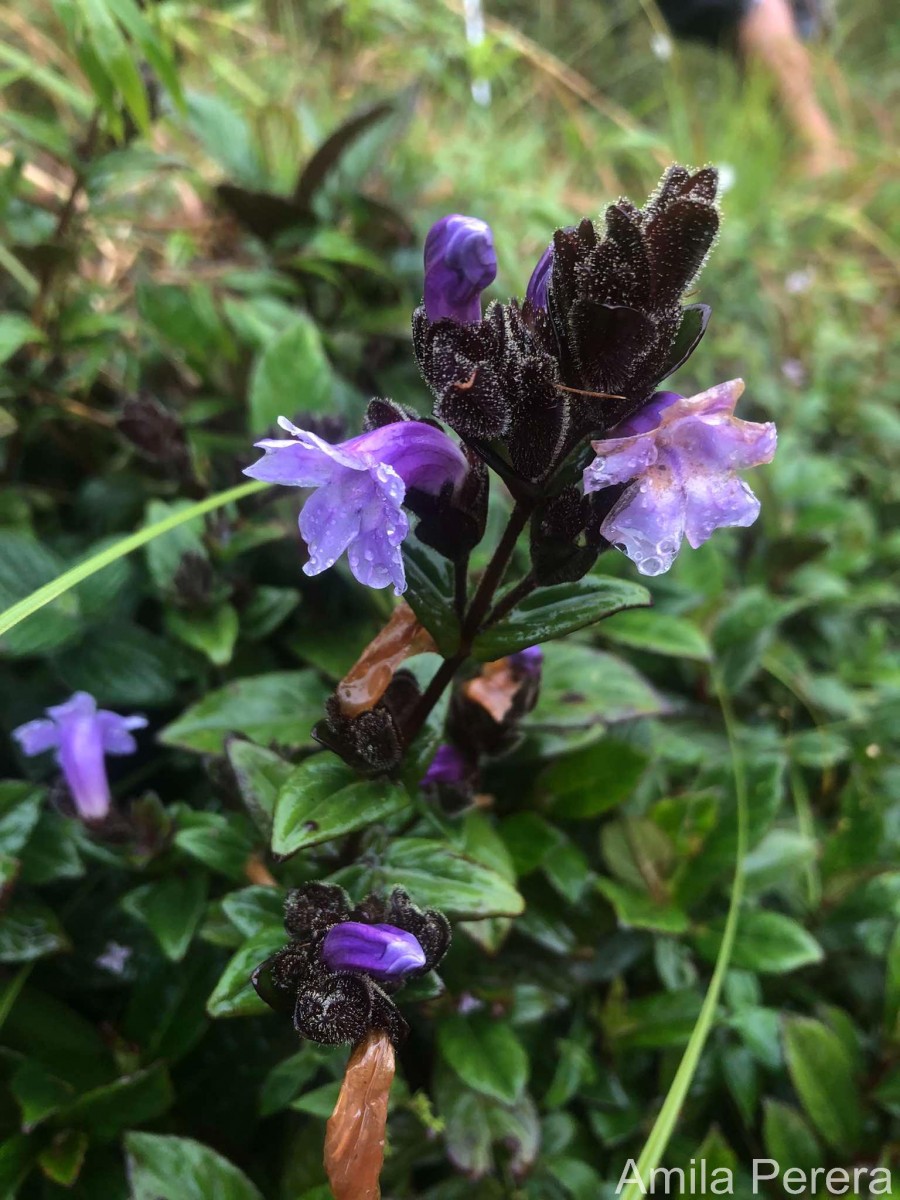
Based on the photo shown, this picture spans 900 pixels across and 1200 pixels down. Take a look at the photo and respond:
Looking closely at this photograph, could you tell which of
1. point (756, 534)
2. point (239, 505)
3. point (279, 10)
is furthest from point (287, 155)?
point (756, 534)

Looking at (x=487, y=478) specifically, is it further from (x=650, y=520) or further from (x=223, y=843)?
(x=223, y=843)

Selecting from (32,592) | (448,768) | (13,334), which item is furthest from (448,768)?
(13,334)

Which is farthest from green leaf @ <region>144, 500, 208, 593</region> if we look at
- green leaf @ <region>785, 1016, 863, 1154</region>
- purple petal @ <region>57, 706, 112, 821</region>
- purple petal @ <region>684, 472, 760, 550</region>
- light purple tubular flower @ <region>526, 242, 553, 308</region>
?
green leaf @ <region>785, 1016, 863, 1154</region>

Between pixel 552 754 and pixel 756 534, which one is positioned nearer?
pixel 552 754

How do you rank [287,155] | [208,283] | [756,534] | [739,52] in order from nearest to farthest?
[208,283] → [756,534] → [287,155] → [739,52]

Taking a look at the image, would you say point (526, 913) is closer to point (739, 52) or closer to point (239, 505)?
point (239, 505)

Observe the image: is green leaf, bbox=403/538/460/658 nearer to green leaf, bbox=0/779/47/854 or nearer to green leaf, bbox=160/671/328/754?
green leaf, bbox=160/671/328/754
